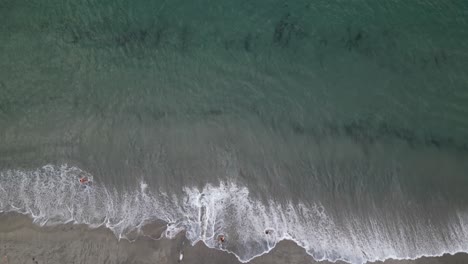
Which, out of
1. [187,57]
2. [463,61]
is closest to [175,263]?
[187,57]

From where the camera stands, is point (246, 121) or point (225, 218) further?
point (246, 121)

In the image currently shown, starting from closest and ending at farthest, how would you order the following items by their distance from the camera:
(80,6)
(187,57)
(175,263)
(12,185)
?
(175,263) → (12,185) → (187,57) → (80,6)

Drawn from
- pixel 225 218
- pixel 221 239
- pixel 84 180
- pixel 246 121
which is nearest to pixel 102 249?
pixel 84 180

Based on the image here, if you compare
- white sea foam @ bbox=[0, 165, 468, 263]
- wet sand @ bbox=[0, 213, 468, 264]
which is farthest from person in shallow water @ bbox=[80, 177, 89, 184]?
wet sand @ bbox=[0, 213, 468, 264]

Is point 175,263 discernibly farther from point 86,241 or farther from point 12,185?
point 12,185

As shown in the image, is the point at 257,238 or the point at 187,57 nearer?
the point at 257,238

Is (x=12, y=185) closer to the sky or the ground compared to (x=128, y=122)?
closer to the ground

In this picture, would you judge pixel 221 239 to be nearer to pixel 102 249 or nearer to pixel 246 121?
pixel 102 249
